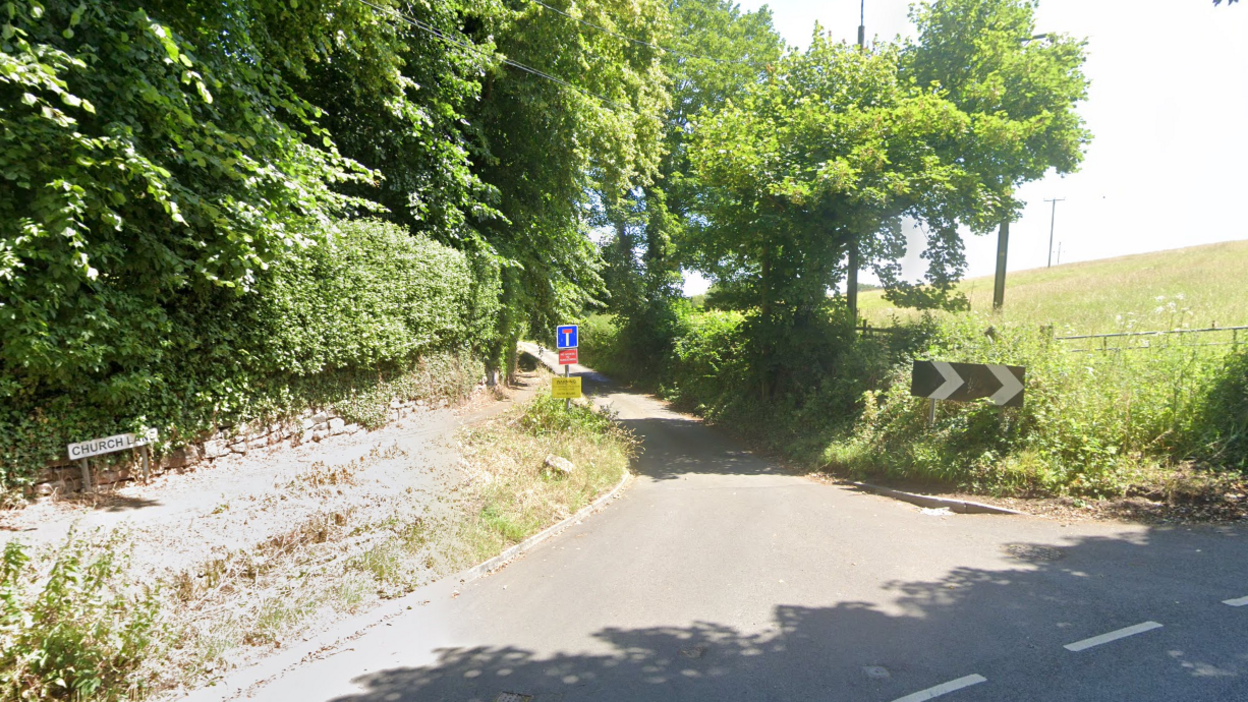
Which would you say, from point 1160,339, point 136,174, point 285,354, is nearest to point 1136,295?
point 1160,339

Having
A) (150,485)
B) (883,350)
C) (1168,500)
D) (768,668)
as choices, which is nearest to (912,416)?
(883,350)

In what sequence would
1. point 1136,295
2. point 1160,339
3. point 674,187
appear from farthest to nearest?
point 674,187
point 1136,295
point 1160,339

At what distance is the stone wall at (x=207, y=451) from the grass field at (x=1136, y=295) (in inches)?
526

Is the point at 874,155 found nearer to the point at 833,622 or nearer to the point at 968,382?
the point at 968,382

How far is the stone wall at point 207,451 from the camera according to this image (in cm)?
689

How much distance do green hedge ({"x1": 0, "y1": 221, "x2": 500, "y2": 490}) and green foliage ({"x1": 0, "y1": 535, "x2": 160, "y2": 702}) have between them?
8.74 ft

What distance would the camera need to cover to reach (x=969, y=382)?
10.4 m

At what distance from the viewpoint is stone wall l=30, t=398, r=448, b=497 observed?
6.89 meters

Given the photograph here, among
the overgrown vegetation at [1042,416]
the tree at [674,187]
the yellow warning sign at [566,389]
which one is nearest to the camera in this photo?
the overgrown vegetation at [1042,416]

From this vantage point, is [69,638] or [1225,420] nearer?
[69,638]

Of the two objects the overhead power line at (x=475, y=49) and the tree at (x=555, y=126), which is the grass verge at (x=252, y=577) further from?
the tree at (x=555, y=126)

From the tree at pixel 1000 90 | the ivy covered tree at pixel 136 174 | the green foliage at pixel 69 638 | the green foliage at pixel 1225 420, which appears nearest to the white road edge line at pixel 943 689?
the green foliage at pixel 69 638

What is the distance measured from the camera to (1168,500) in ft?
26.8

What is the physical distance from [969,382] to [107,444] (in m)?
11.8
